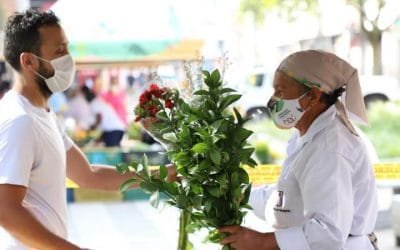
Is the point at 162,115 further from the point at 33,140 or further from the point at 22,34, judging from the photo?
the point at 22,34

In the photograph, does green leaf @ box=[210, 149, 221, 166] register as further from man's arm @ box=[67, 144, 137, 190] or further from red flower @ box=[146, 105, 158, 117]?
man's arm @ box=[67, 144, 137, 190]

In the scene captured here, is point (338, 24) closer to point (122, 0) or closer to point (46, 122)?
point (122, 0)

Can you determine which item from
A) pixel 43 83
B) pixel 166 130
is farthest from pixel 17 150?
pixel 166 130

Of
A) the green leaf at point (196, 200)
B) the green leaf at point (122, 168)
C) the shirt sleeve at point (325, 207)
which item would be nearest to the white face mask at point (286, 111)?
the shirt sleeve at point (325, 207)

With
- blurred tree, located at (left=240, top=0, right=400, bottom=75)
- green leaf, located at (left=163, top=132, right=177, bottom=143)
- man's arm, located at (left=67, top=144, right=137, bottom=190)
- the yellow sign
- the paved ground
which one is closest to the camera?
green leaf, located at (left=163, top=132, right=177, bottom=143)

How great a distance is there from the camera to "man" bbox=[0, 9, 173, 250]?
6.08 feet

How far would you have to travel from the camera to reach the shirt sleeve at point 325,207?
6.00 ft

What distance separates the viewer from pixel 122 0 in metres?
Answer: 7.22

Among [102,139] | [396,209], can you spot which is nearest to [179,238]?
[396,209]

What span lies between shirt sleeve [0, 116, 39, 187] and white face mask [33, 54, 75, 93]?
0.25 metres

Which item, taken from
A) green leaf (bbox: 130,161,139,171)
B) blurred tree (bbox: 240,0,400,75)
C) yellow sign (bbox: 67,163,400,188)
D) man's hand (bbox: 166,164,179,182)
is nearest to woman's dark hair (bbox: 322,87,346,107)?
Answer: man's hand (bbox: 166,164,179,182)

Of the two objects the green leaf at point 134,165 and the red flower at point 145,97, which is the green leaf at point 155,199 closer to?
the green leaf at point 134,165

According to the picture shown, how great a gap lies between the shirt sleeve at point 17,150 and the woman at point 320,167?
0.60 metres

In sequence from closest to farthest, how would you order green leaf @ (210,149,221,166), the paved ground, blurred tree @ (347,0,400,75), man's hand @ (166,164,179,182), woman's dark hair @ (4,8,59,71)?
green leaf @ (210,149,221,166)
man's hand @ (166,164,179,182)
woman's dark hair @ (4,8,59,71)
the paved ground
blurred tree @ (347,0,400,75)
